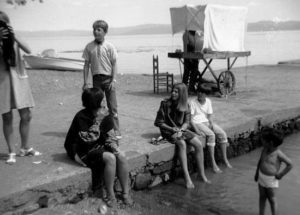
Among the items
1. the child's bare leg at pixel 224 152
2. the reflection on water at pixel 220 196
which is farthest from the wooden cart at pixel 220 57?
the reflection on water at pixel 220 196

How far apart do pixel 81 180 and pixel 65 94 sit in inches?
292

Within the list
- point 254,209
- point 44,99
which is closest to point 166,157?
point 254,209

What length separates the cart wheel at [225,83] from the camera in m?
11.6

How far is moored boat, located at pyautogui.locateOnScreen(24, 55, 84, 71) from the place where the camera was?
21.6 metres

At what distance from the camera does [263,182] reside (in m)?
4.65

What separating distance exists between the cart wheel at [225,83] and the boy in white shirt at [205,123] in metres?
4.83

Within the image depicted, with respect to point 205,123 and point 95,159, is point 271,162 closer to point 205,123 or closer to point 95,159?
point 95,159

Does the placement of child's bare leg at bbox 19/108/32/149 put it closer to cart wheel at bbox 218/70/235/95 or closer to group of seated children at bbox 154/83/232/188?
group of seated children at bbox 154/83/232/188

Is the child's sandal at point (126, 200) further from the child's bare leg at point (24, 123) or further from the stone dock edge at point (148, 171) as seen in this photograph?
the child's bare leg at point (24, 123)

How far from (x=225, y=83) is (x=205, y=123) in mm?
5211

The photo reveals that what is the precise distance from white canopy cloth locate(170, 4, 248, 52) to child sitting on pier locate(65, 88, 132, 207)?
7158 mm

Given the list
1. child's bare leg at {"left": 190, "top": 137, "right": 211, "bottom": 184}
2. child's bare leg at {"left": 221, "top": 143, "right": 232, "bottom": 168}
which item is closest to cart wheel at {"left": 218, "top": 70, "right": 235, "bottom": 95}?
child's bare leg at {"left": 221, "top": 143, "right": 232, "bottom": 168}

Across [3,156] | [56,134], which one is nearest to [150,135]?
[56,134]

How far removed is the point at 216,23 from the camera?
11680 mm
